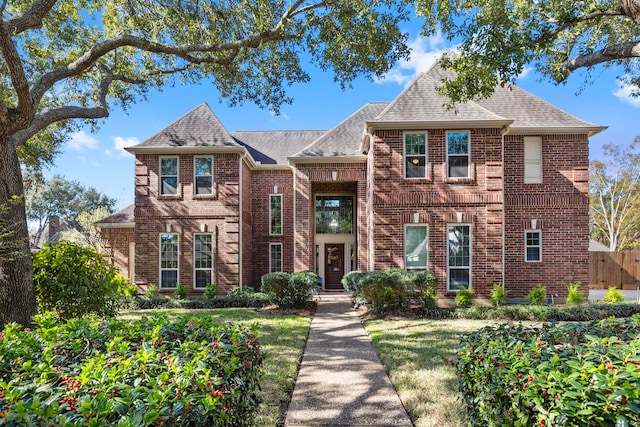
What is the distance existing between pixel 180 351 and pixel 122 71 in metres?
11.0

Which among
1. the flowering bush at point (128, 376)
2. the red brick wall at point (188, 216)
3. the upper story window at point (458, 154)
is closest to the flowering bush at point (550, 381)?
the flowering bush at point (128, 376)

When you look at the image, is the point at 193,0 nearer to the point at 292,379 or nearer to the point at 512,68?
the point at 512,68

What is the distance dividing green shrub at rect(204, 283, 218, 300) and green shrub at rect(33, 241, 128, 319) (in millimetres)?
6848

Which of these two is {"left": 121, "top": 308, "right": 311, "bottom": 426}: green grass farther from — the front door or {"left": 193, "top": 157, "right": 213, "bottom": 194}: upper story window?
the front door

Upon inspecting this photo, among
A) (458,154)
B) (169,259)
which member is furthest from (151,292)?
(458,154)

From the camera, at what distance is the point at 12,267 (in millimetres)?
6703

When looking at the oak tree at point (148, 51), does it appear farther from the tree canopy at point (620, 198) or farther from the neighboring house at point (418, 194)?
the tree canopy at point (620, 198)

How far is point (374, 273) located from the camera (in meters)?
10.9

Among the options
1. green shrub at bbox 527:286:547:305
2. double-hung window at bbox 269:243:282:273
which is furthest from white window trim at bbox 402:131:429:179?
double-hung window at bbox 269:243:282:273

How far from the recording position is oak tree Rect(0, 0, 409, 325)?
6.75 meters

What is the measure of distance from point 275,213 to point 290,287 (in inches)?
242

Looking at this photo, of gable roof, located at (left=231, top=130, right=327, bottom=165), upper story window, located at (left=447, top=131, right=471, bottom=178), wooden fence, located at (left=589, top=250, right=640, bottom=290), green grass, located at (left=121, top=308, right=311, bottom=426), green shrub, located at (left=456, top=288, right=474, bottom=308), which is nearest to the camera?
green grass, located at (left=121, top=308, right=311, bottom=426)

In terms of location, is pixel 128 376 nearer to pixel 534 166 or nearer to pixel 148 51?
pixel 148 51

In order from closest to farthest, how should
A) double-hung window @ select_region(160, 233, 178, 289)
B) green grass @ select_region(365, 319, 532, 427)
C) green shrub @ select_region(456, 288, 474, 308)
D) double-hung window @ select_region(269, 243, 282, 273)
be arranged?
green grass @ select_region(365, 319, 532, 427) → green shrub @ select_region(456, 288, 474, 308) → double-hung window @ select_region(160, 233, 178, 289) → double-hung window @ select_region(269, 243, 282, 273)
